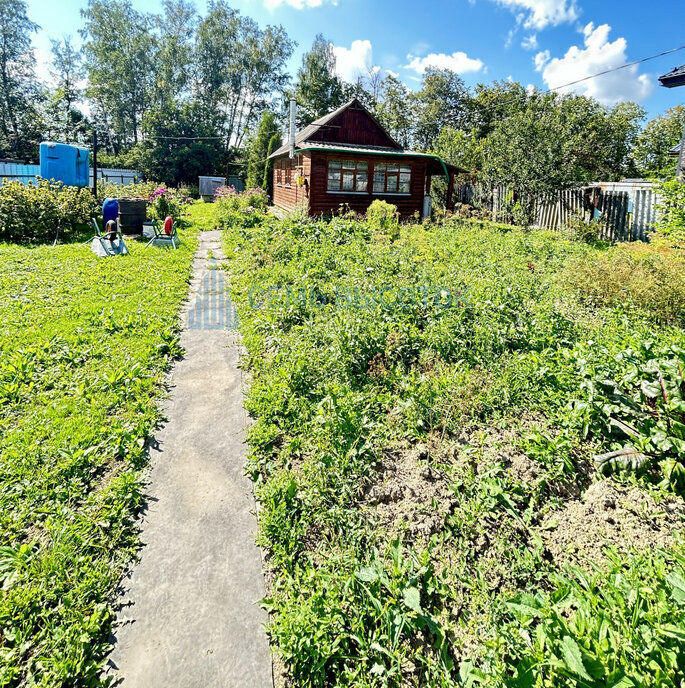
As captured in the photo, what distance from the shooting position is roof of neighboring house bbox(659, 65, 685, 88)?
991cm

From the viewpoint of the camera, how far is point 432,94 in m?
42.2

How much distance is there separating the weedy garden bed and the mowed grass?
2.98ft

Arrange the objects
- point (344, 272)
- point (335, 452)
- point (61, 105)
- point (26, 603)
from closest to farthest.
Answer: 1. point (26, 603)
2. point (335, 452)
3. point (344, 272)
4. point (61, 105)

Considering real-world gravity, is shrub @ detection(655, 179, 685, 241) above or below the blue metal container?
below

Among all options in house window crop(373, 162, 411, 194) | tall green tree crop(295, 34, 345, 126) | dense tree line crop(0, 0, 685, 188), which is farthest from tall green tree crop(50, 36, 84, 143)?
house window crop(373, 162, 411, 194)

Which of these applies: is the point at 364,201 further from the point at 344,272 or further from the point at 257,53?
the point at 257,53

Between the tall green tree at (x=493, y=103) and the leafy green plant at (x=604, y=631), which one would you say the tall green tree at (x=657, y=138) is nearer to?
the tall green tree at (x=493, y=103)

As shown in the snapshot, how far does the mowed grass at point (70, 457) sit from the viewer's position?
204cm

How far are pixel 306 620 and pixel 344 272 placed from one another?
5523 mm

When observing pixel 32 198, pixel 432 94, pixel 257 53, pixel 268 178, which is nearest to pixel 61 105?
pixel 257 53

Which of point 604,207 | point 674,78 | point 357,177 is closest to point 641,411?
point 674,78

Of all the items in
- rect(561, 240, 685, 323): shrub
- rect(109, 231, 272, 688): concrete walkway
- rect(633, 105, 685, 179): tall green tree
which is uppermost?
rect(633, 105, 685, 179): tall green tree

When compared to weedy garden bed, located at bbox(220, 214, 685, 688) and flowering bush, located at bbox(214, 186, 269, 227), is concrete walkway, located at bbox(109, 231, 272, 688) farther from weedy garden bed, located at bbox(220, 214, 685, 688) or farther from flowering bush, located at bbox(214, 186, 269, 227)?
flowering bush, located at bbox(214, 186, 269, 227)

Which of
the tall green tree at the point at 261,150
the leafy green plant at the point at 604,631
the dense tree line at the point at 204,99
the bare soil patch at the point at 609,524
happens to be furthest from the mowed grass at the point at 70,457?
the dense tree line at the point at 204,99
